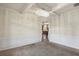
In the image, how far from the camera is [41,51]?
1920 mm

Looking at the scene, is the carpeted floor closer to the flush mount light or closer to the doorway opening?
the doorway opening

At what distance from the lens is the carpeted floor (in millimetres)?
1881

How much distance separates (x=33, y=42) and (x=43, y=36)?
0.23 metres

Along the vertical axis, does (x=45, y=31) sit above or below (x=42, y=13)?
below

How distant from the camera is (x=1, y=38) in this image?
6.09 ft

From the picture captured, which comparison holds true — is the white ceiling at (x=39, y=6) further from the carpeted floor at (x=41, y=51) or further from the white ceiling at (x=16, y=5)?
the carpeted floor at (x=41, y=51)

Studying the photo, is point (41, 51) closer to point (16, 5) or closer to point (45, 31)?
point (45, 31)

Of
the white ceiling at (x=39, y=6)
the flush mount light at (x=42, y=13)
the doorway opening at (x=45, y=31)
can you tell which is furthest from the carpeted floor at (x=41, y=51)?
the white ceiling at (x=39, y=6)

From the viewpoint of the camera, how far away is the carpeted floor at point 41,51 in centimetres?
188

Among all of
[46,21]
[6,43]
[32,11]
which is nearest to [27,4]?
[32,11]

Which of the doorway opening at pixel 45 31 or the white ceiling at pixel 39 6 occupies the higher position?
the white ceiling at pixel 39 6

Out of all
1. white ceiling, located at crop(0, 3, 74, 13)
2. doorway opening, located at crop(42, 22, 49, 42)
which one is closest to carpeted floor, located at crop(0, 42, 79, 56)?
doorway opening, located at crop(42, 22, 49, 42)

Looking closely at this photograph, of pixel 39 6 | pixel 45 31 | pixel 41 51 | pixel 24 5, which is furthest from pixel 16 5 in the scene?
pixel 41 51

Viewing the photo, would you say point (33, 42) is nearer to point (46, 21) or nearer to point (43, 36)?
point (43, 36)
